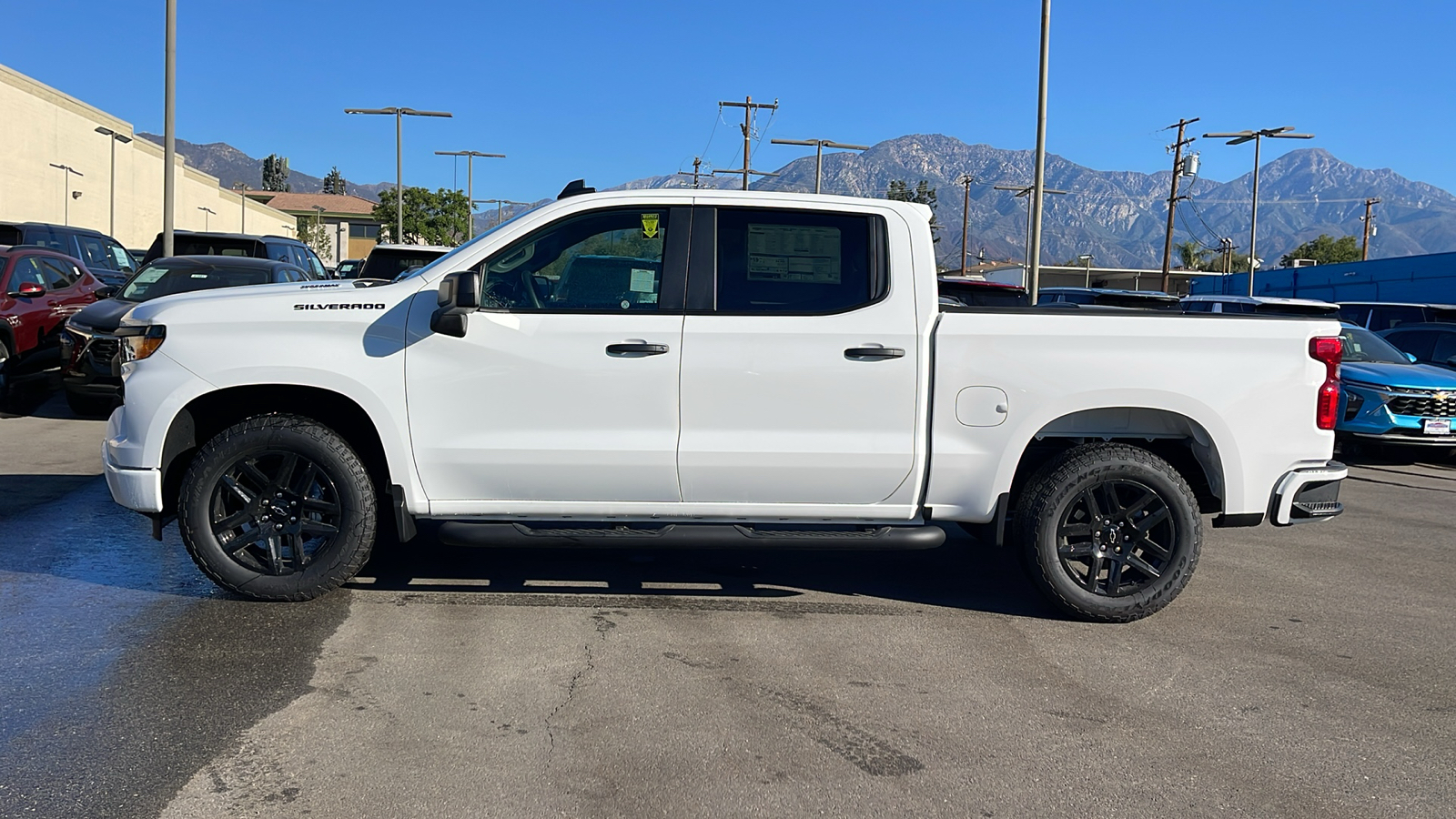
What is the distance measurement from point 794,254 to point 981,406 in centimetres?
116

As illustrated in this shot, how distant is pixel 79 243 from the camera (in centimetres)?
1917

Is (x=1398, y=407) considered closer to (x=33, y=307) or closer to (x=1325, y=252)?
(x=33, y=307)

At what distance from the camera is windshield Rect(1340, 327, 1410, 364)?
13.2 metres

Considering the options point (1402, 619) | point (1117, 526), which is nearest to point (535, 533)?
point (1117, 526)

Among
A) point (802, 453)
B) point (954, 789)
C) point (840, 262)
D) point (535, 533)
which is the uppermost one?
point (840, 262)

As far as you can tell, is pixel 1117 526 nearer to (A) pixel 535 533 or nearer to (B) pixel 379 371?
(A) pixel 535 533

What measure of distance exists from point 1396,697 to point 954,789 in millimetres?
2284

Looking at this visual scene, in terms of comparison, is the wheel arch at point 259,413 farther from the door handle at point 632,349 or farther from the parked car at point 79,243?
the parked car at point 79,243

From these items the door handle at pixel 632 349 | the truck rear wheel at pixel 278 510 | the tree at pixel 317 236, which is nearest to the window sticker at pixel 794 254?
the door handle at pixel 632 349

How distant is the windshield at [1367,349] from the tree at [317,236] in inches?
3522

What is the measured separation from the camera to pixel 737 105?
43.8 metres

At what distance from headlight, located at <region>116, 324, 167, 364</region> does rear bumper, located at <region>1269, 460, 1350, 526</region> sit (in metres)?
5.43

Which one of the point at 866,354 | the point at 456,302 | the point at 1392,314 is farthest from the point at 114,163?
the point at 866,354

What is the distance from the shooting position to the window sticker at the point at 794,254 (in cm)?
561
